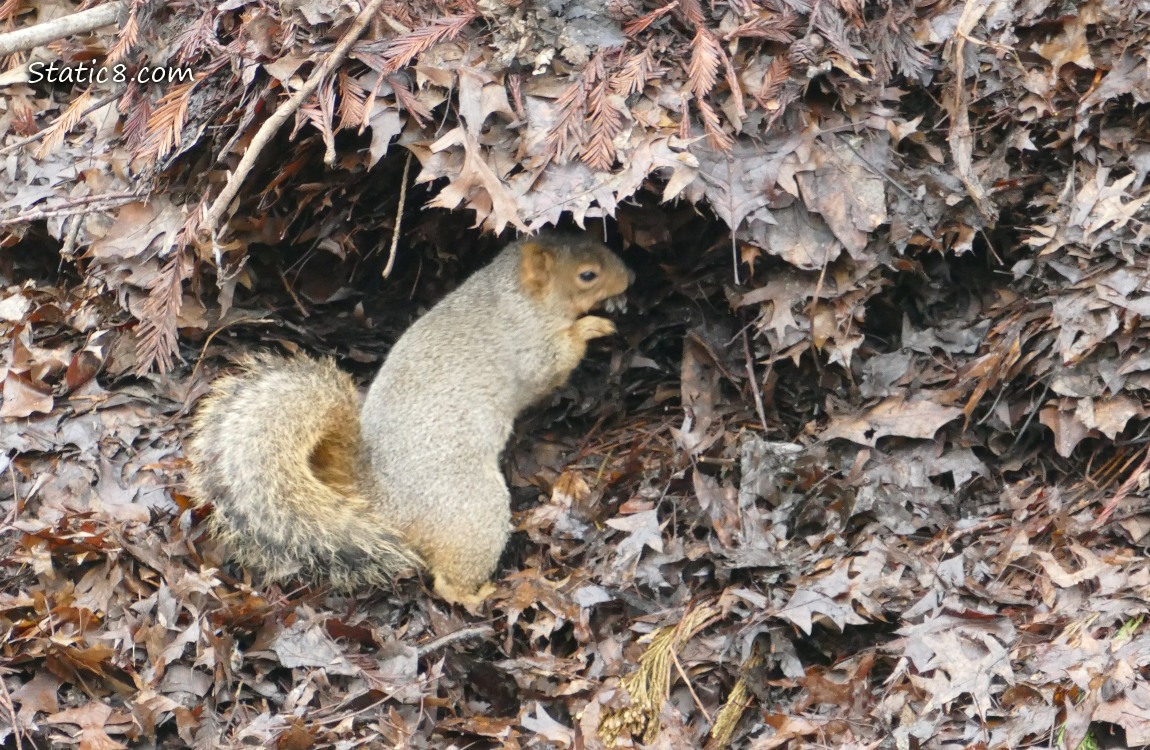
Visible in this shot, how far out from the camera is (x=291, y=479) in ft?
13.9

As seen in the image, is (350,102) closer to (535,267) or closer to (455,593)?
(535,267)

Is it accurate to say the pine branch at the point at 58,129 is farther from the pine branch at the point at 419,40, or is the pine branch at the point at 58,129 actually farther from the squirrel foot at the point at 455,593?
the squirrel foot at the point at 455,593

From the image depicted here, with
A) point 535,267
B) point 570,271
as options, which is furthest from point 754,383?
point 535,267

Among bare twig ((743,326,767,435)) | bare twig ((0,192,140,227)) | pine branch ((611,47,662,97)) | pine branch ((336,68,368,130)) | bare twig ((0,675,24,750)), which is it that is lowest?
bare twig ((0,675,24,750))

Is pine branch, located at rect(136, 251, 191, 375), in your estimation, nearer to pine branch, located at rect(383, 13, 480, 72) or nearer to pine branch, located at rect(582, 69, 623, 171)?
pine branch, located at rect(383, 13, 480, 72)

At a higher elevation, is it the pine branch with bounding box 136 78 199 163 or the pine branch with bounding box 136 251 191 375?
the pine branch with bounding box 136 78 199 163

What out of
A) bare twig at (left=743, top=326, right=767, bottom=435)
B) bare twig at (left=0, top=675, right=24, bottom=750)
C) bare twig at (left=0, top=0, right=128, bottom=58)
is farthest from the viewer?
bare twig at (left=743, top=326, right=767, bottom=435)

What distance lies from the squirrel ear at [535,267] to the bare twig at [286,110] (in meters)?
1.20

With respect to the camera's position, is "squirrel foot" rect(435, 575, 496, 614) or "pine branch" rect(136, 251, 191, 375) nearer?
"pine branch" rect(136, 251, 191, 375)

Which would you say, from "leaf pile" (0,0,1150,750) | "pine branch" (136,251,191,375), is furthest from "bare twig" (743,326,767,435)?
"pine branch" (136,251,191,375)

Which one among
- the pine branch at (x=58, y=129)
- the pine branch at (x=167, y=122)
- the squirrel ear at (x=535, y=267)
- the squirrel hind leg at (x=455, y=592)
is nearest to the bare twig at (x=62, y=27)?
the pine branch at (x=58, y=129)

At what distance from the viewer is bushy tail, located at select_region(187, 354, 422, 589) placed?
4164 mm

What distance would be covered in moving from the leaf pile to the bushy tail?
0.56 ft

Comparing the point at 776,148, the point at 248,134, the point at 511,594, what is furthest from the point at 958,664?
the point at 248,134
